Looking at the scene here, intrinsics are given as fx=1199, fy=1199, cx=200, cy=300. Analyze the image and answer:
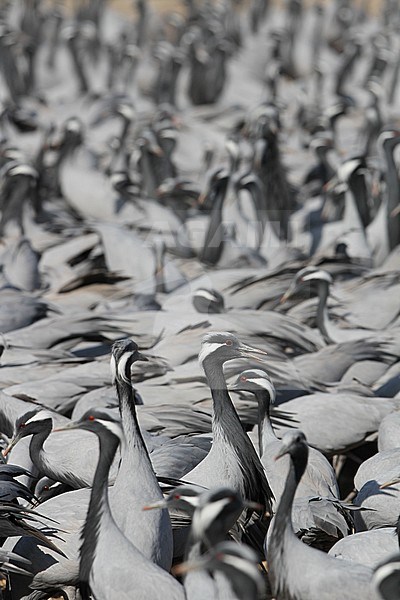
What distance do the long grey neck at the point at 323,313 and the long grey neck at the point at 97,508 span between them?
10.2 ft

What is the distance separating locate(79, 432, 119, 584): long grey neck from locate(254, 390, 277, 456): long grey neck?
130 centimetres

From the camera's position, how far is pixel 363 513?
498cm

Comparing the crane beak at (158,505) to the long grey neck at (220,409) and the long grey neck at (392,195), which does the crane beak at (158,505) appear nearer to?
the long grey neck at (220,409)

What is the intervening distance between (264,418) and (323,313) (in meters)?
1.84

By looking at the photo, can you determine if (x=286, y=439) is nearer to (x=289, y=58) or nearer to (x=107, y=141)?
(x=107, y=141)

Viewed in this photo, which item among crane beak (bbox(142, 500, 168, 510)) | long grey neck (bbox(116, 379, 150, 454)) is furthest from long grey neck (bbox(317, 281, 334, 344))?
crane beak (bbox(142, 500, 168, 510))

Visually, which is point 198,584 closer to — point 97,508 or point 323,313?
point 97,508

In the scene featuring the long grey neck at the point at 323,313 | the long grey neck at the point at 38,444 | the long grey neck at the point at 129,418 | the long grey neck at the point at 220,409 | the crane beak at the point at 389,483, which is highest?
the long grey neck at the point at 129,418

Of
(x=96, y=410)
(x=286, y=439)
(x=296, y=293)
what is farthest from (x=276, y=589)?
(x=296, y=293)

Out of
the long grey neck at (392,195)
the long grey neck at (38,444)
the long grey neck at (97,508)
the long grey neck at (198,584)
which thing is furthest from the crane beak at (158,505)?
the long grey neck at (392,195)

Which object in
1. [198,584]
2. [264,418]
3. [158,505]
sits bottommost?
[264,418]

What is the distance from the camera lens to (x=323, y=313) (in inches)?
280

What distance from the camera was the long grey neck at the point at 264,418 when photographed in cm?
536

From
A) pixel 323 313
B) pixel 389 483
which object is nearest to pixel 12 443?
pixel 389 483
